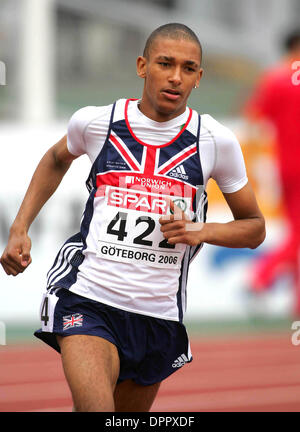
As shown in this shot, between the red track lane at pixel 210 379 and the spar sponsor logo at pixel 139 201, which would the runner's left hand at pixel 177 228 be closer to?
the spar sponsor logo at pixel 139 201

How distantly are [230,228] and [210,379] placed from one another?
11.2 ft

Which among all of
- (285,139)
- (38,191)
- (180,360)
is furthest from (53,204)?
(180,360)

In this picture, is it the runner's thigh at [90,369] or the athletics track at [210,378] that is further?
the athletics track at [210,378]

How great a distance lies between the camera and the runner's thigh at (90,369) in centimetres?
338

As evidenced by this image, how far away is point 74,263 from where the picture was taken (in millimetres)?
3850

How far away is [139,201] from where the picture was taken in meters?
3.74

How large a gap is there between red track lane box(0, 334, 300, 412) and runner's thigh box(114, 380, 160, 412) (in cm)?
179

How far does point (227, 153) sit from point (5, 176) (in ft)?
17.8

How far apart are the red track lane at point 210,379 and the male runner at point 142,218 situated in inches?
83.6

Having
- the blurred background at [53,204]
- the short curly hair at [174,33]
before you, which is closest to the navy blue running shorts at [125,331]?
the short curly hair at [174,33]

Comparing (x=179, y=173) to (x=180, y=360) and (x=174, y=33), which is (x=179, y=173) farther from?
(x=180, y=360)

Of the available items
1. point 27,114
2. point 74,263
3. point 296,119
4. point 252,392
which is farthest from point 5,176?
point 74,263

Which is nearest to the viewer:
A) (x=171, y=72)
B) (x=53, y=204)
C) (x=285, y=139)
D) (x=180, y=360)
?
(x=171, y=72)

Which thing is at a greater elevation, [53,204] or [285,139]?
[285,139]
